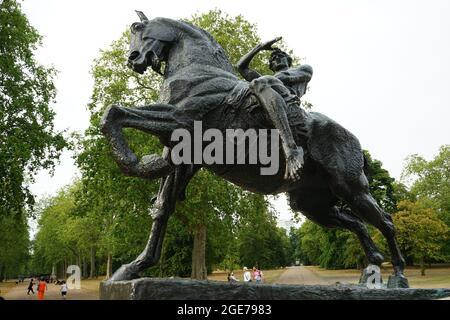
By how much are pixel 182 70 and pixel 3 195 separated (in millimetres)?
21469

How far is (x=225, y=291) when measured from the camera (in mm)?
4234

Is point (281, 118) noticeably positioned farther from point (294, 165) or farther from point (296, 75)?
point (296, 75)

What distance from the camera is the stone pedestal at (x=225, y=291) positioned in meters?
4.05

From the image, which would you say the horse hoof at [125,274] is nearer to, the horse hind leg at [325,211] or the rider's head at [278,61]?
the horse hind leg at [325,211]

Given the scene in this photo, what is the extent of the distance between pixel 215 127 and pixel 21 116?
23.2 meters

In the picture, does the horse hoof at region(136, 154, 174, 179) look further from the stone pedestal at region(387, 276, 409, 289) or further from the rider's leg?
the stone pedestal at region(387, 276, 409, 289)

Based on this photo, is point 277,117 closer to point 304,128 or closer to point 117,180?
point 304,128

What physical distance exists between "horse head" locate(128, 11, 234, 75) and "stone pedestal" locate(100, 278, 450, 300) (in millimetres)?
2488

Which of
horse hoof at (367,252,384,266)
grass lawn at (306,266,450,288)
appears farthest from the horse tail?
grass lawn at (306,266,450,288)

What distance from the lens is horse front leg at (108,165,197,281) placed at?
488cm

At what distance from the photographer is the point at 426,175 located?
200ft

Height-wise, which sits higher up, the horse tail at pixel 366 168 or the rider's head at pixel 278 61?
the rider's head at pixel 278 61

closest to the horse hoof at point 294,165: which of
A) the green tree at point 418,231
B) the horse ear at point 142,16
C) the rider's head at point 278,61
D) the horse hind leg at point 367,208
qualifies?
the horse hind leg at point 367,208
